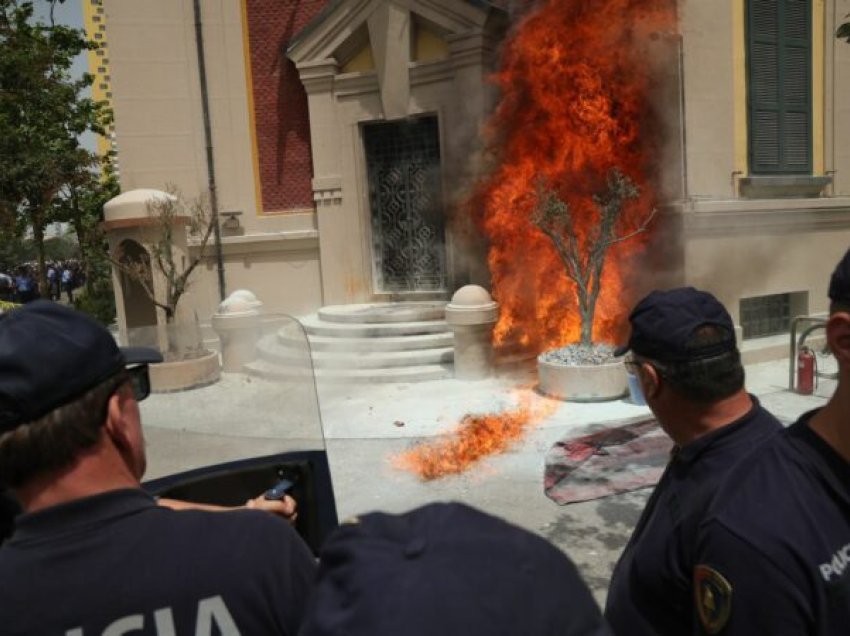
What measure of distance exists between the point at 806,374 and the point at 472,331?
4.21 meters

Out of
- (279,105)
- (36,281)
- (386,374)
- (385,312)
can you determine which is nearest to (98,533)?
(386,374)

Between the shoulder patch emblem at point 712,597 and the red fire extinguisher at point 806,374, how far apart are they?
24.9 feet

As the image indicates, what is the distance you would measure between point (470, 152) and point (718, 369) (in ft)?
33.1

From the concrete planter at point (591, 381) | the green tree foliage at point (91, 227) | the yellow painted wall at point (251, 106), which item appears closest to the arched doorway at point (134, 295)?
the yellow painted wall at point (251, 106)

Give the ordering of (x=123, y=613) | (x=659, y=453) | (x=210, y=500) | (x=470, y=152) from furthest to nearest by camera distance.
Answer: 1. (x=470, y=152)
2. (x=659, y=453)
3. (x=210, y=500)
4. (x=123, y=613)

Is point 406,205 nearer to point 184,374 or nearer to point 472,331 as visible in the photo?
point 472,331

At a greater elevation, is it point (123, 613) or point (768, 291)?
point (123, 613)

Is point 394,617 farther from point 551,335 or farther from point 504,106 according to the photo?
point 504,106

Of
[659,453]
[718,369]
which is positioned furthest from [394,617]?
[659,453]

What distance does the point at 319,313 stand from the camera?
1259 cm

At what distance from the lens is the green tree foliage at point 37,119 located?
50.6 ft

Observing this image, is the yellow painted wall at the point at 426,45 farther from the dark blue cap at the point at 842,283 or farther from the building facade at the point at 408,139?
the dark blue cap at the point at 842,283

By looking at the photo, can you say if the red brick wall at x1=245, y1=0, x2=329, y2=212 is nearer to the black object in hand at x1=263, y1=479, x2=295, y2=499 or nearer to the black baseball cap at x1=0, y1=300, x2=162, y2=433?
the black object in hand at x1=263, y1=479, x2=295, y2=499

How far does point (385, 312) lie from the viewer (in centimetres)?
1170
